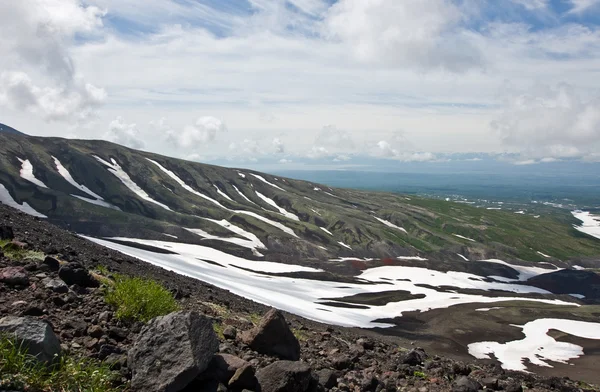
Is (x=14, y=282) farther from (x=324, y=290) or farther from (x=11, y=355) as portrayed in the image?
(x=324, y=290)

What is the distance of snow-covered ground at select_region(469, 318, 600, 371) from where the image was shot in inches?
1524

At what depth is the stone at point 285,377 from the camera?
592 centimetres

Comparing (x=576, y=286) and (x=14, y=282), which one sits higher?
(x=14, y=282)

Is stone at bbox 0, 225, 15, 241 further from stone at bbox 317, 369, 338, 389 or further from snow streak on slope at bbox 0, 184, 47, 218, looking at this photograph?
snow streak on slope at bbox 0, 184, 47, 218

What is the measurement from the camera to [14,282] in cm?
773

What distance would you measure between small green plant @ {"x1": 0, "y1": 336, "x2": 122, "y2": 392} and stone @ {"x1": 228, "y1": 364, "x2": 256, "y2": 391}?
1452 millimetres

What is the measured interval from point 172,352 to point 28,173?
461ft

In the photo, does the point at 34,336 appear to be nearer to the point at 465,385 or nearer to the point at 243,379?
the point at 243,379

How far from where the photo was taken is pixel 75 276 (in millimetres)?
8719

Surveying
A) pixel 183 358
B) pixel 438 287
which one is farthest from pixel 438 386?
pixel 438 287

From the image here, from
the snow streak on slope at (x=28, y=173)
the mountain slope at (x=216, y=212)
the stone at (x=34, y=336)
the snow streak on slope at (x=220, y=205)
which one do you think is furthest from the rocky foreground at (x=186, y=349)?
the snow streak on slope at (x=28, y=173)

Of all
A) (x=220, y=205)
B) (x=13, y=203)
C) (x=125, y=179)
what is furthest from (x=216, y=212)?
(x=13, y=203)

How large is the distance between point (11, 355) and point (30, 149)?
16068 centimetres

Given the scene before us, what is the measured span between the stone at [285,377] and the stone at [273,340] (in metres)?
1.62
